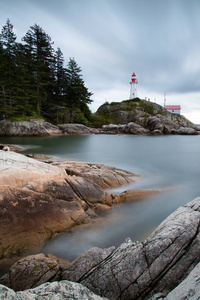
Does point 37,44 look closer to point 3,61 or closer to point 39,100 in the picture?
point 3,61

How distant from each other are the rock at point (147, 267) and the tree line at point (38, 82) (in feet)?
97.6

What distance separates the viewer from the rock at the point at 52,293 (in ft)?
5.91

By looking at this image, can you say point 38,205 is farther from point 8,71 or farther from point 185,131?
point 185,131

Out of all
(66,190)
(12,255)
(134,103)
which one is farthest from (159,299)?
(134,103)

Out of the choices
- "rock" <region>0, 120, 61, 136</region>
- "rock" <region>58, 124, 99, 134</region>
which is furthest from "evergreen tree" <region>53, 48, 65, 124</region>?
"rock" <region>0, 120, 61, 136</region>

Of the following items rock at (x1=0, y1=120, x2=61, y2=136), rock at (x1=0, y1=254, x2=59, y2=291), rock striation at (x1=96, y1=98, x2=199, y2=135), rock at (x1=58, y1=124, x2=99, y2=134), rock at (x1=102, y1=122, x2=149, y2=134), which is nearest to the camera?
rock at (x1=0, y1=254, x2=59, y2=291)

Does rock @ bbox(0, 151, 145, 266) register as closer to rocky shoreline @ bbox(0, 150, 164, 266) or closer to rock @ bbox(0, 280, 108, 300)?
rocky shoreline @ bbox(0, 150, 164, 266)

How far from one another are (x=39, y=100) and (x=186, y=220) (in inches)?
1371

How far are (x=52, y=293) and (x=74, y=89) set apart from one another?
38003 millimetres

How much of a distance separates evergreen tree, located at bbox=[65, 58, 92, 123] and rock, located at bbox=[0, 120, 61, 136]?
9255 mm

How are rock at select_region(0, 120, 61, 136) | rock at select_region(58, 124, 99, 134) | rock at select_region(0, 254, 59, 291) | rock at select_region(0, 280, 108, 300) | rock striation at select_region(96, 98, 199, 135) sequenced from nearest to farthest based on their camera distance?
rock at select_region(0, 280, 108, 300) → rock at select_region(0, 254, 59, 291) → rock at select_region(0, 120, 61, 136) → rock at select_region(58, 124, 99, 134) → rock striation at select_region(96, 98, 199, 135)

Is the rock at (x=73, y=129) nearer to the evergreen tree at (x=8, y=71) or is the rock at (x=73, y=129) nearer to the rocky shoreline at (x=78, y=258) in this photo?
the evergreen tree at (x=8, y=71)

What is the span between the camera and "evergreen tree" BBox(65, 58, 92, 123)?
123 feet

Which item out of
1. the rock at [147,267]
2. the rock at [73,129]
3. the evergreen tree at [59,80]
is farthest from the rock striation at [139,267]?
the evergreen tree at [59,80]
